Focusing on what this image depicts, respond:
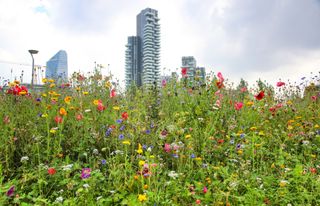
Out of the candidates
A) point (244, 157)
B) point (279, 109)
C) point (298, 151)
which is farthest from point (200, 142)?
point (279, 109)

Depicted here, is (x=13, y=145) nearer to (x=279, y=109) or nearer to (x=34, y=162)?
(x=34, y=162)

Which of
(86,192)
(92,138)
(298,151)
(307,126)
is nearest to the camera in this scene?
(86,192)

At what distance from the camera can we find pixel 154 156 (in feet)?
8.48

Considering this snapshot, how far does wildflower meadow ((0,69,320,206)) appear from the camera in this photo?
2.29 m

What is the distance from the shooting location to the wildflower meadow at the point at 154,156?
2.29 meters

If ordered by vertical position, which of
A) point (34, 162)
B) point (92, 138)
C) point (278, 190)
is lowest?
point (278, 190)

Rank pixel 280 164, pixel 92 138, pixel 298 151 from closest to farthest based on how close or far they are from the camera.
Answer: pixel 280 164
pixel 92 138
pixel 298 151

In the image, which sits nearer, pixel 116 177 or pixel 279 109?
pixel 116 177

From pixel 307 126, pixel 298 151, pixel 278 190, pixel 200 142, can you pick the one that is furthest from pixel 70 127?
pixel 307 126

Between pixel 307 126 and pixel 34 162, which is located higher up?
pixel 307 126

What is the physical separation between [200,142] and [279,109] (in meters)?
2.10

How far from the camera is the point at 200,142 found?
10.4 ft

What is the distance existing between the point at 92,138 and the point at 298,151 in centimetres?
245

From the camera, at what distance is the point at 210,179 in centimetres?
266
